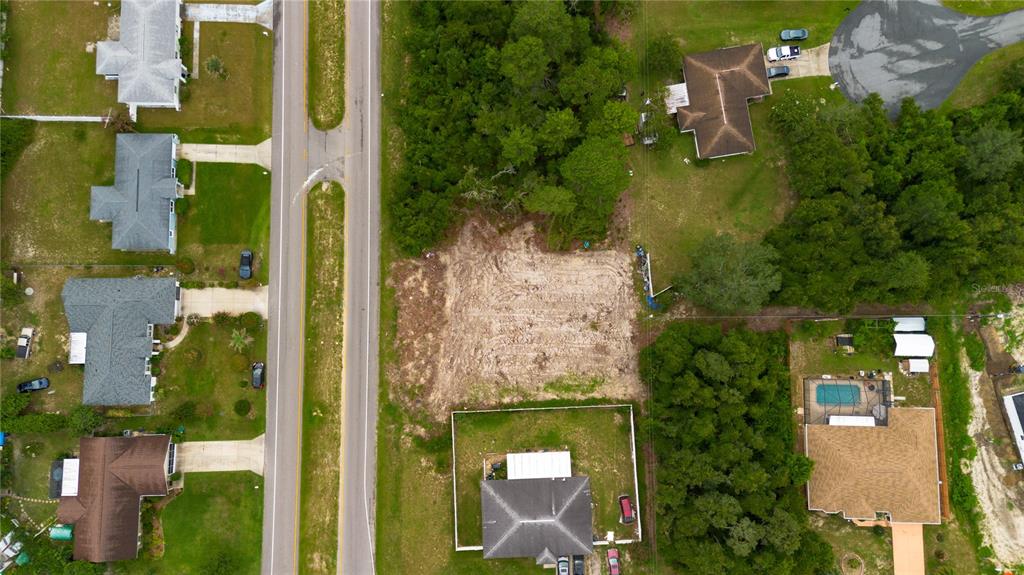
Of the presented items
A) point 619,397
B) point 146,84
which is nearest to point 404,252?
point 619,397

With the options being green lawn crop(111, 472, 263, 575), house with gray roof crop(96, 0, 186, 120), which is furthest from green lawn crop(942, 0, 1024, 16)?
green lawn crop(111, 472, 263, 575)

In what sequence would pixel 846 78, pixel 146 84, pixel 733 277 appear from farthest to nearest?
pixel 846 78, pixel 146 84, pixel 733 277

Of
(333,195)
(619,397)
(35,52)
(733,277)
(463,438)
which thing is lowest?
(463,438)

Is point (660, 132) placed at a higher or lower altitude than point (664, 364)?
higher

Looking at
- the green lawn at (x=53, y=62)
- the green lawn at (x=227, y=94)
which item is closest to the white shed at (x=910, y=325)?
the green lawn at (x=227, y=94)

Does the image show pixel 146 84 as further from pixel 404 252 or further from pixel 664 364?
pixel 664 364

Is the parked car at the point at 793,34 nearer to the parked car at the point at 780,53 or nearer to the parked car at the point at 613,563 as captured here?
the parked car at the point at 780,53
